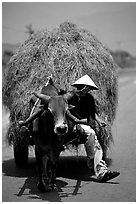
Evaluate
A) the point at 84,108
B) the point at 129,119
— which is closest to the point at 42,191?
the point at 84,108

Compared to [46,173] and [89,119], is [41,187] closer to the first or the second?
[46,173]

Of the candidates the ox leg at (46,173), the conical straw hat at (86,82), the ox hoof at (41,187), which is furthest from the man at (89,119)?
the ox hoof at (41,187)

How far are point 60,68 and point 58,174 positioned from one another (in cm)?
181

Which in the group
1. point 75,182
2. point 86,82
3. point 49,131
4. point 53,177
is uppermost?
point 86,82

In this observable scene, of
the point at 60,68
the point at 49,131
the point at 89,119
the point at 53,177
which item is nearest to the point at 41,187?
the point at 53,177

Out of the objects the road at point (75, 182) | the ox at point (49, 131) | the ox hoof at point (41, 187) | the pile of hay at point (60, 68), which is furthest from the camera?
the pile of hay at point (60, 68)

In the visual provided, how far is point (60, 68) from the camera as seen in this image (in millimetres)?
7207

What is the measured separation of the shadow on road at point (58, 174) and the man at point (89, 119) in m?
0.43

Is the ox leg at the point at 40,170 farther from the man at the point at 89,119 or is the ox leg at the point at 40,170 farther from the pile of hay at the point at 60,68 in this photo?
the pile of hay at the point at 60,68

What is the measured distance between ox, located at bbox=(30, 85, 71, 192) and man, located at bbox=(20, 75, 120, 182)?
0.65 metres

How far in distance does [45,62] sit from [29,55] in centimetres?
44

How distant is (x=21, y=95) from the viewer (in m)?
7.23

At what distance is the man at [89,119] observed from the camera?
6.74m

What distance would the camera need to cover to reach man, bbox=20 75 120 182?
22.1 feet
